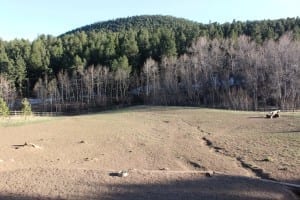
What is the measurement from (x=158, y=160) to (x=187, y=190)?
9.11 metres

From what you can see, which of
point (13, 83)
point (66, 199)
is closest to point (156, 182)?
point (66, 199)

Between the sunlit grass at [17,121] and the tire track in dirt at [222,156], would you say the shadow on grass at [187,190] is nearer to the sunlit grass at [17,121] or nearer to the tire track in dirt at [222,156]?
the tire track in dirt at [222,156]

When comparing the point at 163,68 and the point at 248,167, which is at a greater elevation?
the point at 163,68

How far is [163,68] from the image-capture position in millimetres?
106312

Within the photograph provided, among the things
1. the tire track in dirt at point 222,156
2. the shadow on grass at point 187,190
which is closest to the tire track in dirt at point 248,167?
the tire track in dirt at point 222,156

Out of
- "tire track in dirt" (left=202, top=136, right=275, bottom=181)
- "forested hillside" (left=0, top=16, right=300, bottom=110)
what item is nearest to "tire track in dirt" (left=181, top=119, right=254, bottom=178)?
"tire track in dirt" (left=202, top=136, right=275, bottom=181)

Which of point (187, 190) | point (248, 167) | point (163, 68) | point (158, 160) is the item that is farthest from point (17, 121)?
point (163, 68)

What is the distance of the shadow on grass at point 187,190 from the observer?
52.7 ft

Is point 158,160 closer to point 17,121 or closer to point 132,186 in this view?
point 132,186

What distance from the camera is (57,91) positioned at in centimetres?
10994

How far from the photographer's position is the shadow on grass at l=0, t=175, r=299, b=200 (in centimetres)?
1606

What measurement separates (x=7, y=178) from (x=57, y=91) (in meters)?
92.9

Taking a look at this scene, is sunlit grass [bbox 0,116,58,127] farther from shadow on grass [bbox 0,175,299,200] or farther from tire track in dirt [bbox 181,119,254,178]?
shadow on grass [bbox 0,175,299,200]

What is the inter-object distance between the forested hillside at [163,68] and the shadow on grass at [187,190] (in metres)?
53.7
